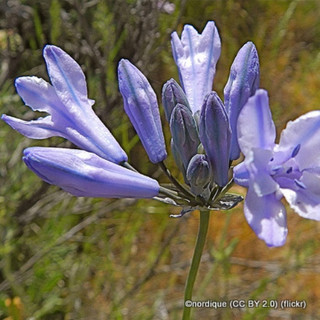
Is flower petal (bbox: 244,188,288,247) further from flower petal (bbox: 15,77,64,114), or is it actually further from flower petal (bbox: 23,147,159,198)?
flower petal (bbox: 15,77,64,114)

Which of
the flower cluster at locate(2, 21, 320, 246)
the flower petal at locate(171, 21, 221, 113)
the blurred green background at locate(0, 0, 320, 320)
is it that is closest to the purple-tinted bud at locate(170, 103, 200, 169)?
the flower cluster at locate(2, 21, 320, 246)

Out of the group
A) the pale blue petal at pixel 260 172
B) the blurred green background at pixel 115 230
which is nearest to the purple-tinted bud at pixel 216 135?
the pale blue petal at pixel 260 172

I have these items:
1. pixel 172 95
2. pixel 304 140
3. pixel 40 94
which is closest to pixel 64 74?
pixel 40 94

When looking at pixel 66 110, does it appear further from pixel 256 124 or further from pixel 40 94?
pixel 256 124

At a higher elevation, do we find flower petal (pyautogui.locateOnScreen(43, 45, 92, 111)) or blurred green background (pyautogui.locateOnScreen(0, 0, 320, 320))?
flower petal (pyautogui.locateOnScreen(43, 45, 92, 111))

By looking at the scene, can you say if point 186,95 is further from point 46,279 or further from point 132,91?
point 46,279

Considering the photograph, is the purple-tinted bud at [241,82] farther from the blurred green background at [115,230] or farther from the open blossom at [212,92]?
the blurred green background at [115,230]
